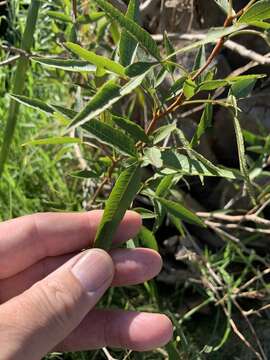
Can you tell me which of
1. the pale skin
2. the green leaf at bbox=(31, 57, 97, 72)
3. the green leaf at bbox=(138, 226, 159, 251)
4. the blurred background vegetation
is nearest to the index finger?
the pale skin

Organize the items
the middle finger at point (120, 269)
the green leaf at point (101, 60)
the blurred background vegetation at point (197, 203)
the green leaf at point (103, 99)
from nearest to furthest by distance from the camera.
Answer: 1. the green leaf at point (103, 99)
2. the green leaf at point (101, 60)
3. the middle finger at point (120, 269)
4. the blurred background vegetation at point (197, 203)

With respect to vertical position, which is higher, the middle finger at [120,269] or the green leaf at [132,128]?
the green leaf at [132,128]

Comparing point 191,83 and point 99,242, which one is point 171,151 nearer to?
point 191,83

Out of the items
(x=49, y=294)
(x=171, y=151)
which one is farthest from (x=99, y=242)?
(x=171, y=151)

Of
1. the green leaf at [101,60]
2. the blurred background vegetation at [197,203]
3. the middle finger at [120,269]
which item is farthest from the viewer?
the blurred background vegetation at [197,203]

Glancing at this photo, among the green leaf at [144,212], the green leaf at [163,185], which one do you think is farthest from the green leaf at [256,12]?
the green leaf at [144,212]

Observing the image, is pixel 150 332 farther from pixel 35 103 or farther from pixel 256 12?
pixel 256 12

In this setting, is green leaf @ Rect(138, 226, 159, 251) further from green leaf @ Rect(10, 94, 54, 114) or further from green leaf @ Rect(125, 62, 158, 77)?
green leaf @ Rect(125, 62, 158, 77)

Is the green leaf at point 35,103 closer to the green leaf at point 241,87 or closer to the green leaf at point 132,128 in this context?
the green leaf at point 132,128

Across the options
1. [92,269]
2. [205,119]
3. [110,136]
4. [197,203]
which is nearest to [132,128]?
[110,136]
